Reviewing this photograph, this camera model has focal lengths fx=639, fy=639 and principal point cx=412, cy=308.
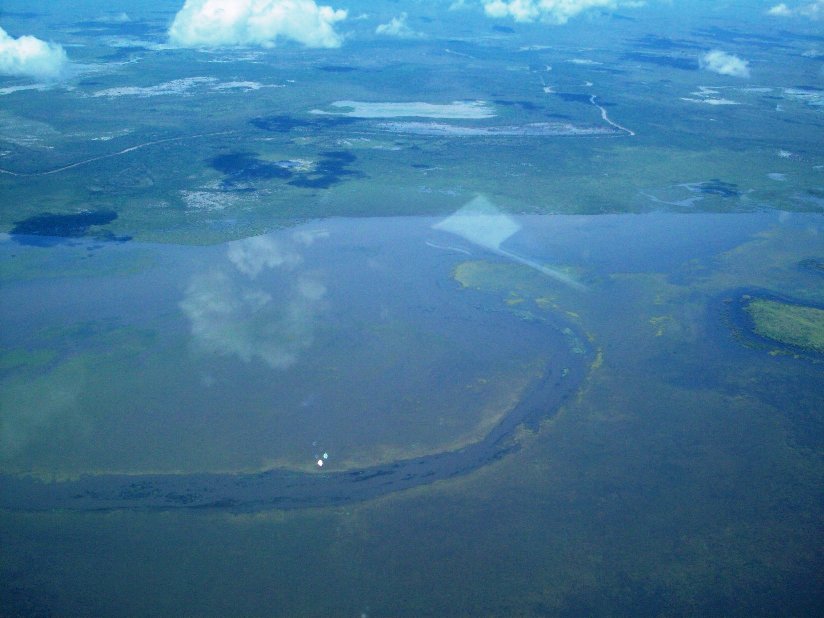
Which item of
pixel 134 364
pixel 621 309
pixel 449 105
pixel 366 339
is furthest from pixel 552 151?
pixel 134 364


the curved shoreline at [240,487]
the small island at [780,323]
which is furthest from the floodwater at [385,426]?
the small island at [780,323]

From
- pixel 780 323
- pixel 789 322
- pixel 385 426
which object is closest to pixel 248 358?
pixel 385 426

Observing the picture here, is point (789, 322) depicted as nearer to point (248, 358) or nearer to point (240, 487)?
point (248, 358)

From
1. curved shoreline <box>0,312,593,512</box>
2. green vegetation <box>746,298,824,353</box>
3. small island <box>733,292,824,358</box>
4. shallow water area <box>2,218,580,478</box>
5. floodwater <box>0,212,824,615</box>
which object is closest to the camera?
floodwater <box>0,212,824,615</box>

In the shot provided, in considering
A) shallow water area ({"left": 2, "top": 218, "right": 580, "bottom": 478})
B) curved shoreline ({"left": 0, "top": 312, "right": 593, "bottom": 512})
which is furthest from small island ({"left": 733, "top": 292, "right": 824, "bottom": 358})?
curved shoreline ({"left": 0, "top": 312, "right": 593, "bottom": 512})

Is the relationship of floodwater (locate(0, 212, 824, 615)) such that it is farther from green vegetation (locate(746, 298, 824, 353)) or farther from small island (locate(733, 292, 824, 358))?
green vegetation (locate(746, 298, 824, 353))

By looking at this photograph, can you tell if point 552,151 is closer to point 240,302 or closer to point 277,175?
point 277,175
